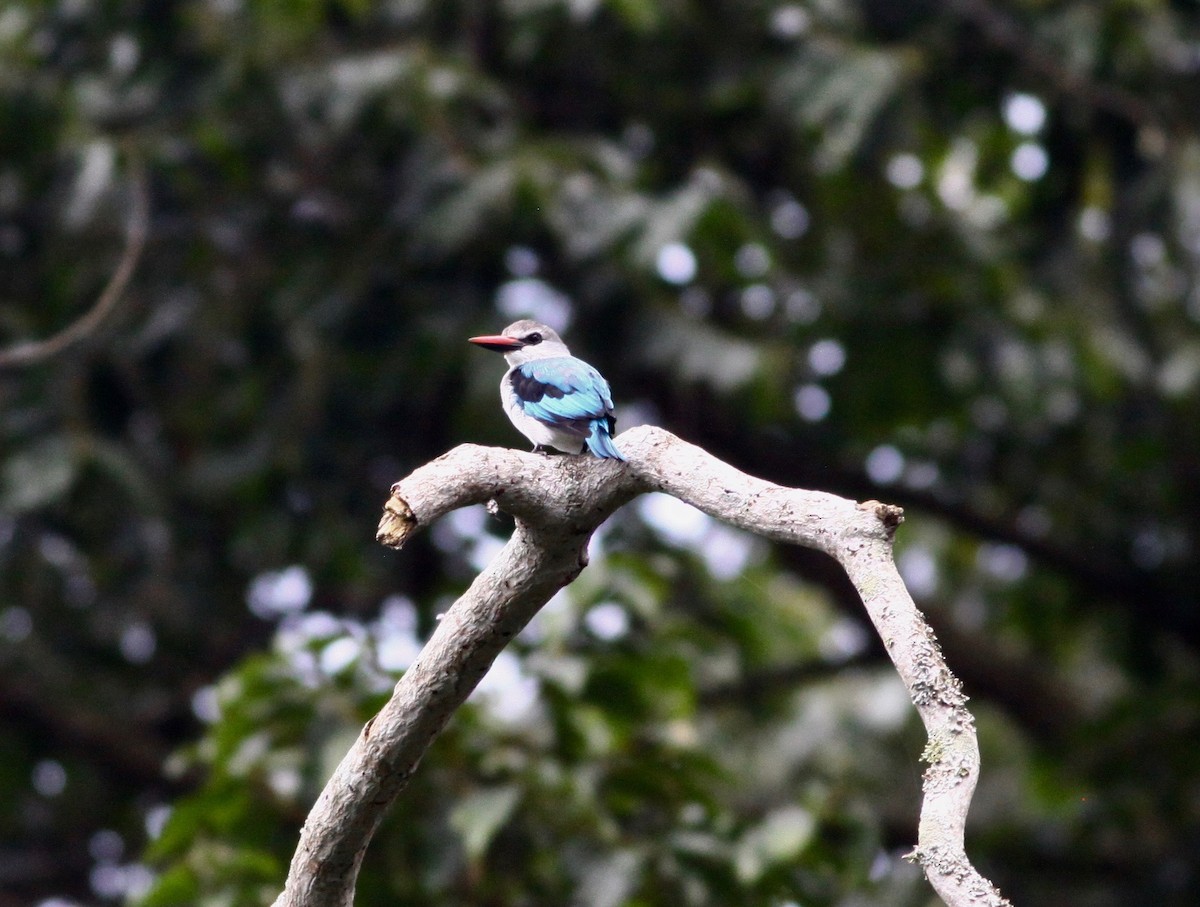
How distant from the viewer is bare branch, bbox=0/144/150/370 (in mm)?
5359

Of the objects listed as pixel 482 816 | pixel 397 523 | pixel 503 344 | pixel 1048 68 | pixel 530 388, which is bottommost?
pixel 482 816

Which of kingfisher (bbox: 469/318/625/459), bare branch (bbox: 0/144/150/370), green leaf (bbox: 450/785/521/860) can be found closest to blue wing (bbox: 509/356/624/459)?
kingfisher (bbox: 469/318/625/459)

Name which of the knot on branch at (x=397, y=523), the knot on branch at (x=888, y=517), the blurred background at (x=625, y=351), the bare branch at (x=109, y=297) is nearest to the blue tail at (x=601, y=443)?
the knot on branch at (x=397, y=523)

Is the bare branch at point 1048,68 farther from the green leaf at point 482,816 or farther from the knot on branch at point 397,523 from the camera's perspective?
the knot on branch at point 397,523

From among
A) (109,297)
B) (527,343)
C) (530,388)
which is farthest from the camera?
(109,297)

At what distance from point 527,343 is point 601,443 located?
210 cm

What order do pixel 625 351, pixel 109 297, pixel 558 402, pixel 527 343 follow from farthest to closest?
pixel 625 351, pixel 109 297, pixel 527 343, pixel 558 402

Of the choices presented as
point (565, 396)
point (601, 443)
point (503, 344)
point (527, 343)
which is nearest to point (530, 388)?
point (565, 396)

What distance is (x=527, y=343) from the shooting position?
5.09m

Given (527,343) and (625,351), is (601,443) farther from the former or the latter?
(625,351)

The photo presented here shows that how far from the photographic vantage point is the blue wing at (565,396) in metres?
3.70

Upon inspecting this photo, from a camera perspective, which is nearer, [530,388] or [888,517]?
[888,517]

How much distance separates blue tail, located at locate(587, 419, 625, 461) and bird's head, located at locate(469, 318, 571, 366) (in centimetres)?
144

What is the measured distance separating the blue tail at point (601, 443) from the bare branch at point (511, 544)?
2 cm
